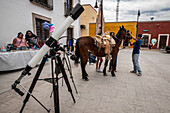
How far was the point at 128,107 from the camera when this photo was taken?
2143mm

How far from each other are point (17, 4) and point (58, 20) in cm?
404

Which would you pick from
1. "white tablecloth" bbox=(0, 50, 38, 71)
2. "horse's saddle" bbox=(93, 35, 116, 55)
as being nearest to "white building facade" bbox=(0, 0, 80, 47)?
"white tablecloth" bbox=(0, 50, 38, 71)

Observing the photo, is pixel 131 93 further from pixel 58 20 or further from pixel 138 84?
pixel 58 20

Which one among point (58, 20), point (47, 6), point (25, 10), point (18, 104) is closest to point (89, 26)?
point (58, 20)

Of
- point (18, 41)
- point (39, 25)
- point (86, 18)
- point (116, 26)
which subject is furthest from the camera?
point (86, 18)

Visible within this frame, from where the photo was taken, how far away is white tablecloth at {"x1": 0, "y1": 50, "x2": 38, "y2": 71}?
A: 12.8 ft

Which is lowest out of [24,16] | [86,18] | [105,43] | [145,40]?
[105,43]

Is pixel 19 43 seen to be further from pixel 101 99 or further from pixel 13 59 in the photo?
pixel 101 99

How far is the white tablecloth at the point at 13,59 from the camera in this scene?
3893 mm

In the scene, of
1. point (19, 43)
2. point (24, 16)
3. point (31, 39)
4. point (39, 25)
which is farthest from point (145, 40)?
point (19, 43)

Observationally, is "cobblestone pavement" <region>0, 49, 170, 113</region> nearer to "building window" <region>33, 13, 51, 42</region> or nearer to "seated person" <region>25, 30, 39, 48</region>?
"seated person" <region>25, 30, 39, 48</region>

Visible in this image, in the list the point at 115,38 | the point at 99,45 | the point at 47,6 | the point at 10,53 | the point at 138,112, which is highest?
the point at 47,6

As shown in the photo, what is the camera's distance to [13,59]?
13.7ft

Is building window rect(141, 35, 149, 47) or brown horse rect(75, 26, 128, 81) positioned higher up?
building window rect(141, 35, 149, 47)
